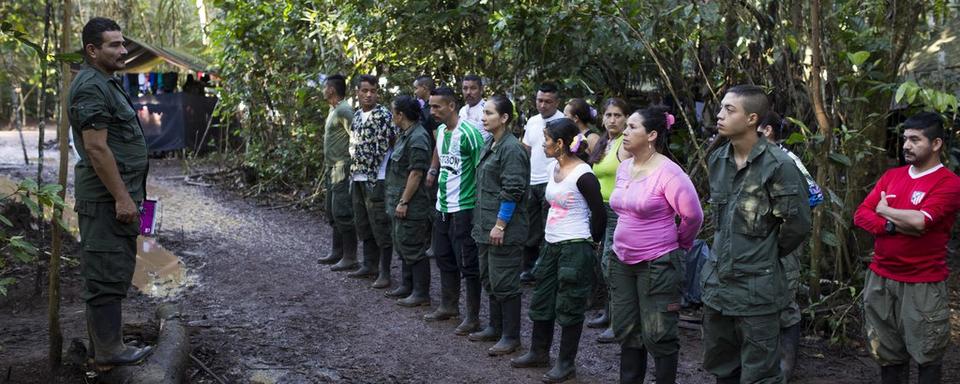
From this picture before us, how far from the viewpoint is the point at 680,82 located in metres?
7.68

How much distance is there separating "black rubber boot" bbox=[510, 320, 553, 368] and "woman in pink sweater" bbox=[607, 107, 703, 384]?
0.95 meters

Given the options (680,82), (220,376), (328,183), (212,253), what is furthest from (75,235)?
(680,82)

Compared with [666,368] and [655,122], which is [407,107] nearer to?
[655,122]

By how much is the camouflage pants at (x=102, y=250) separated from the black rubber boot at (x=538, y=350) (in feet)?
8.11

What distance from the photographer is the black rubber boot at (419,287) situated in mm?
6902

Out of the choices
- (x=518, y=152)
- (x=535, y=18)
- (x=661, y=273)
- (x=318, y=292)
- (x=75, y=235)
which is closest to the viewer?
(x=661, y=273)

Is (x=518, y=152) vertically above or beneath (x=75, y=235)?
above

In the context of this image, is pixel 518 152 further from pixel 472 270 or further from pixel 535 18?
pixel 535 18

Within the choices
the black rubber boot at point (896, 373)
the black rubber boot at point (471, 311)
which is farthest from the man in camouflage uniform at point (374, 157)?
the black rubber boot at point (896, 373)

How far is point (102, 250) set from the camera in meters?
4.45

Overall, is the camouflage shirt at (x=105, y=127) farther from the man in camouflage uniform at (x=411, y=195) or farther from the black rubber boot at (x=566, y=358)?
the black rubber boot at (x=566, y=358)

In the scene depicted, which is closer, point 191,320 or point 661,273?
point 661,273

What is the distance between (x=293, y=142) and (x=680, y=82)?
6.70 metres

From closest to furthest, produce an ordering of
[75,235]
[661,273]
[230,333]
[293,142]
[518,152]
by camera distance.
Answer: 1. [661,273]
2. [518,152]
3. [230,333]
4. [75,235]
5. [293,142]
